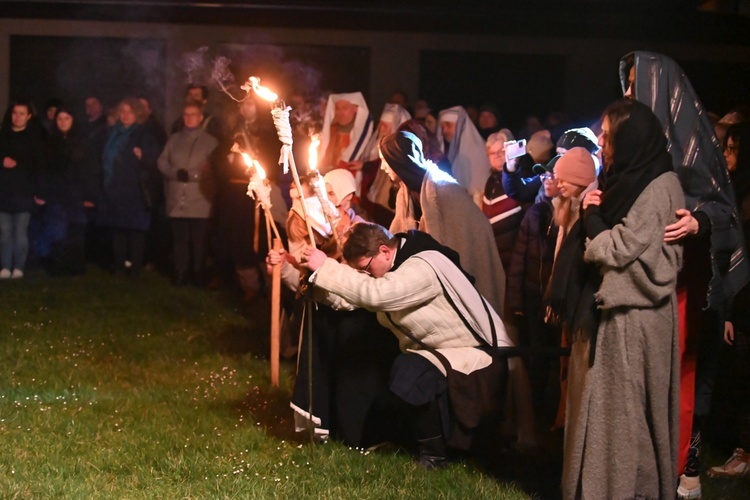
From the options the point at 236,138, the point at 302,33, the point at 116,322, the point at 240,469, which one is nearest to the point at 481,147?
the point at 236,138

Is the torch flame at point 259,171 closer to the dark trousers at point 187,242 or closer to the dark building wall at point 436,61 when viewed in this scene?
the dark trousers at point 187,242

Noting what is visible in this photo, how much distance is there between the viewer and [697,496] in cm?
590

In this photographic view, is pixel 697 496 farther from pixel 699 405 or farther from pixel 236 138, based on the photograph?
pixel 236 138

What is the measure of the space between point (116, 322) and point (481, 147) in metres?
3.78

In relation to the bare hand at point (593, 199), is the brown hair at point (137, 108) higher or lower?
higher

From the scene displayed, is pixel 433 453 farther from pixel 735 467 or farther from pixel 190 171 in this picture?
pixel 190 171

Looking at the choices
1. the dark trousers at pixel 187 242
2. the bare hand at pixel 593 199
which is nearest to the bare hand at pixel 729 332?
the bare hand at pixel 593 199

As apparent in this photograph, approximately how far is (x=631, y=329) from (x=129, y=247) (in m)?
9.59

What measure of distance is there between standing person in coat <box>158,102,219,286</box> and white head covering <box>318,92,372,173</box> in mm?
2224

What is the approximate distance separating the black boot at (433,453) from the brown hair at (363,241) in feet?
3.61

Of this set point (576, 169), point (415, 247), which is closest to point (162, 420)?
point (415, 247)

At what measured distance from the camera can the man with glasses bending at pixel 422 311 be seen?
20.0 ft

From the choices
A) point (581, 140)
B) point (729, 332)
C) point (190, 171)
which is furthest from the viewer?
point (190, 171)

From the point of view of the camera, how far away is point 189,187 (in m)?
12.8
